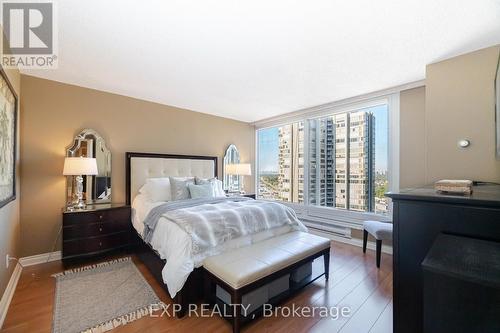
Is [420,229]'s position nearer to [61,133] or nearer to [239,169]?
[239,169]

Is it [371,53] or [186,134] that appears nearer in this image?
[371,53]

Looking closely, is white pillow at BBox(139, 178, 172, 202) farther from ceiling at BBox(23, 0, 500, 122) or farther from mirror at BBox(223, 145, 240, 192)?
mirror at BBox(223, 145, 240, 192)

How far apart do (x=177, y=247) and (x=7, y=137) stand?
6.19ft

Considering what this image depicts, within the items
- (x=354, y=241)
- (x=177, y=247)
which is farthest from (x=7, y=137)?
(x=354, y=241)

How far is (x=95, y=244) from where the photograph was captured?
2.87 metres

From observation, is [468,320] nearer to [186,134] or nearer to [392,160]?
[392,160]

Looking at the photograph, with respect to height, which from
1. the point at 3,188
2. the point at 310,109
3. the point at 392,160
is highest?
the point at 310,109

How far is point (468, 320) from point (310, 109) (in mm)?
3904

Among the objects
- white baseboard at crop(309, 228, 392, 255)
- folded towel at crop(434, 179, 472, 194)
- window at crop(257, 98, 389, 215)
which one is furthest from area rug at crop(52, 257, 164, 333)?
window at crop(257, 98, 389, 215)

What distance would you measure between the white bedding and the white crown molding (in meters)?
2.38

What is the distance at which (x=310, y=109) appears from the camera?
4.26 m

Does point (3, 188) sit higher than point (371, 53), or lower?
lower

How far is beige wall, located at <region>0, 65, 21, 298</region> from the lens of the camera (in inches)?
76.0

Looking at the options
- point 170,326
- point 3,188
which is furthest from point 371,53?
point 3,188
